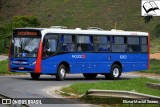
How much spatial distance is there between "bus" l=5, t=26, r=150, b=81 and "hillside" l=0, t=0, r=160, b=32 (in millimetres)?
41630

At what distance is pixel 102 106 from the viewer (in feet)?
54.3

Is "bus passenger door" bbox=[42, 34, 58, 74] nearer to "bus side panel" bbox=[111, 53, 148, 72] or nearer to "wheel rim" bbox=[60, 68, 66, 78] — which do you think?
"wheel rim" bbox=[60, 68, 66, 78]

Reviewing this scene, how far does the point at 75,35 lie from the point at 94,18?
164ft

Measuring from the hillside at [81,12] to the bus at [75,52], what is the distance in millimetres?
41630

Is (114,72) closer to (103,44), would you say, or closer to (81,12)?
(103,44)

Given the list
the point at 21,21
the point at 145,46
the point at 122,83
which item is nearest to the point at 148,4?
the point at 145,46

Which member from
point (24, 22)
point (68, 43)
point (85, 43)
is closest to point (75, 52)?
point (68, 43)

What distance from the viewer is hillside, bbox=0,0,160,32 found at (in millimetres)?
77250

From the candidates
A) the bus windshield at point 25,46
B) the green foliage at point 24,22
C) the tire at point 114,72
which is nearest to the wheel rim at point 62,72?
the bus windshield at point 25,46

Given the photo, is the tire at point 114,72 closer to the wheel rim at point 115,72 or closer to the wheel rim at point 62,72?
the wheel rim at point 115,72

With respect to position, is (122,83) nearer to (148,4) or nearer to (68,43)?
(68,43)

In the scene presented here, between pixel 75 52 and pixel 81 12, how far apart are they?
5262 centimetres

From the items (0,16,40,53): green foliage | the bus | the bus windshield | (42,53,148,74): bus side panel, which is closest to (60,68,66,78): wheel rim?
the bus

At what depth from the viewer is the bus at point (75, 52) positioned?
28.3 m
